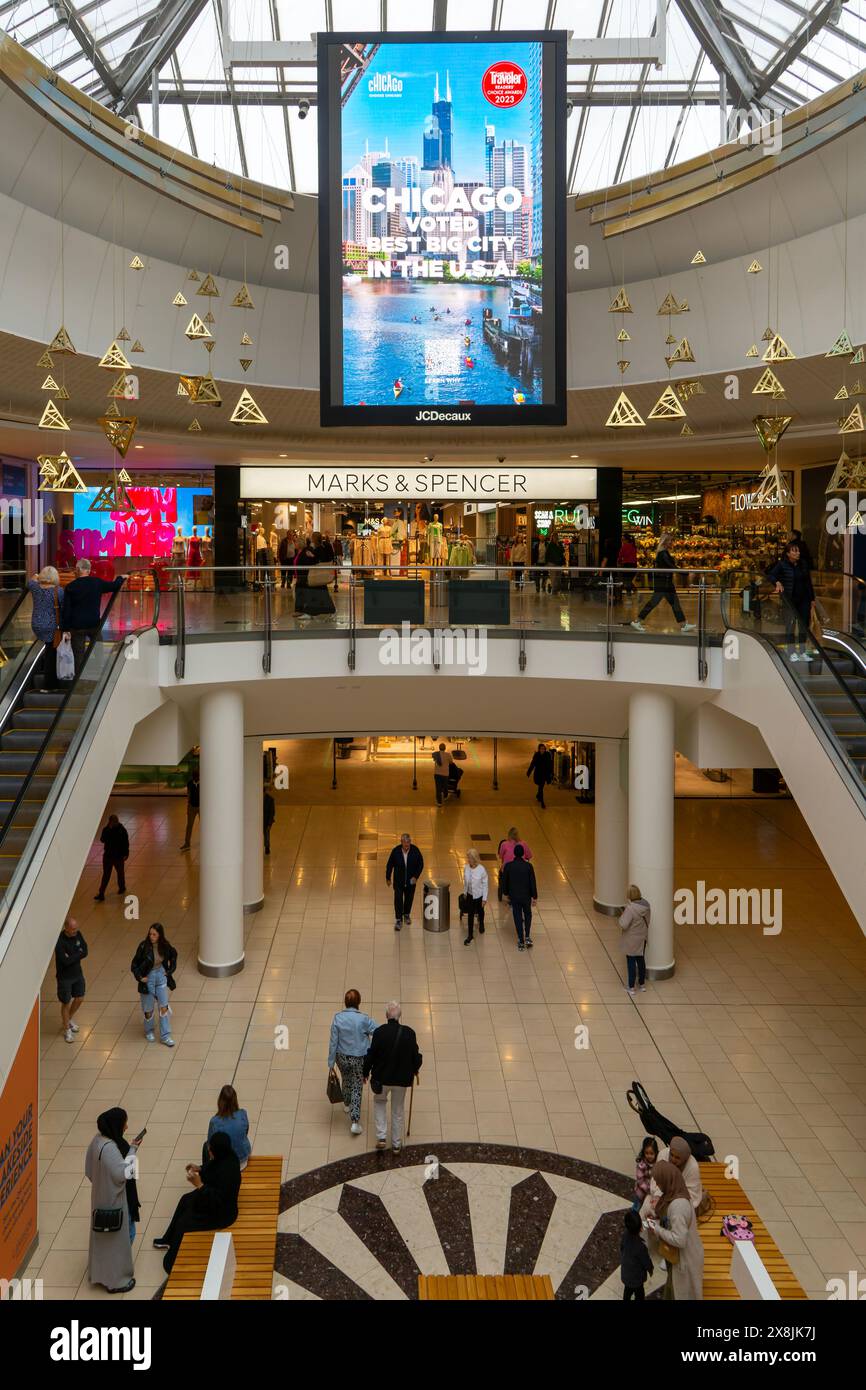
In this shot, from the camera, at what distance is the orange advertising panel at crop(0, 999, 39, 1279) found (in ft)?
22.3

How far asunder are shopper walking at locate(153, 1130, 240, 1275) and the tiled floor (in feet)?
1.57

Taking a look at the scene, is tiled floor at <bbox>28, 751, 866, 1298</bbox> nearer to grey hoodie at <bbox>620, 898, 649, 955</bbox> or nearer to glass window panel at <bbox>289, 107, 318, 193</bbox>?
grey hoodie at <bbox>620, 898, 649, 955</bbox>

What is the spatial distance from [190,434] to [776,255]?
10960 mm

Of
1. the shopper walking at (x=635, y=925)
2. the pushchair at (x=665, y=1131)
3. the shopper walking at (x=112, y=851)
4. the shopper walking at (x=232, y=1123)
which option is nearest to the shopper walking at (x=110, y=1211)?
the shopper walking at (x=232, y=1123)

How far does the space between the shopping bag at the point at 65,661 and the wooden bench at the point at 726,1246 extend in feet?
21.8

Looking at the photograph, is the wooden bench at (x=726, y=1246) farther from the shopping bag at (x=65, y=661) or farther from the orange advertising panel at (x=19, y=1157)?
the shopping bag at (x=65, y=661)

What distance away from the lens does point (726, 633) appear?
12.6m

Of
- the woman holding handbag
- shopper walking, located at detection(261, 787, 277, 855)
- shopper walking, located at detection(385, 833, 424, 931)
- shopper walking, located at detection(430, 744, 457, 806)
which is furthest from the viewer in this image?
shopper walking, located at detection(430, 744, 457, 806)

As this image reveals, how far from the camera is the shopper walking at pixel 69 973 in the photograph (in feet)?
36.0

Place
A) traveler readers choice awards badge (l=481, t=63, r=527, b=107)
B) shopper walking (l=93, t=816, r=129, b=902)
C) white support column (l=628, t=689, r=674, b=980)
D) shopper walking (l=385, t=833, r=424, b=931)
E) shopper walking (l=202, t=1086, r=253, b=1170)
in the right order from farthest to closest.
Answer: shopper walking (l=93, t=816, r=129, b=902)
shopper walking (l=385, t=833, r=424, b=931)
white support column (l=628, t=689, r=674, b=980)
traveler readers choice awards badge (l=481, t=63, r=527, b=107)
shopper walking (l=202, t=1086, r=253, b=1170)

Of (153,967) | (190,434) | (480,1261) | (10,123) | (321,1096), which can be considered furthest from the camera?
(190,434)

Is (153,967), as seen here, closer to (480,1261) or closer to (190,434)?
→ (480,1261)

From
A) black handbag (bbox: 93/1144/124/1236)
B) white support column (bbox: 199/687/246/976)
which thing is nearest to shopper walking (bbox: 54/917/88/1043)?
white support column (bbox: 199/687/246/976)
